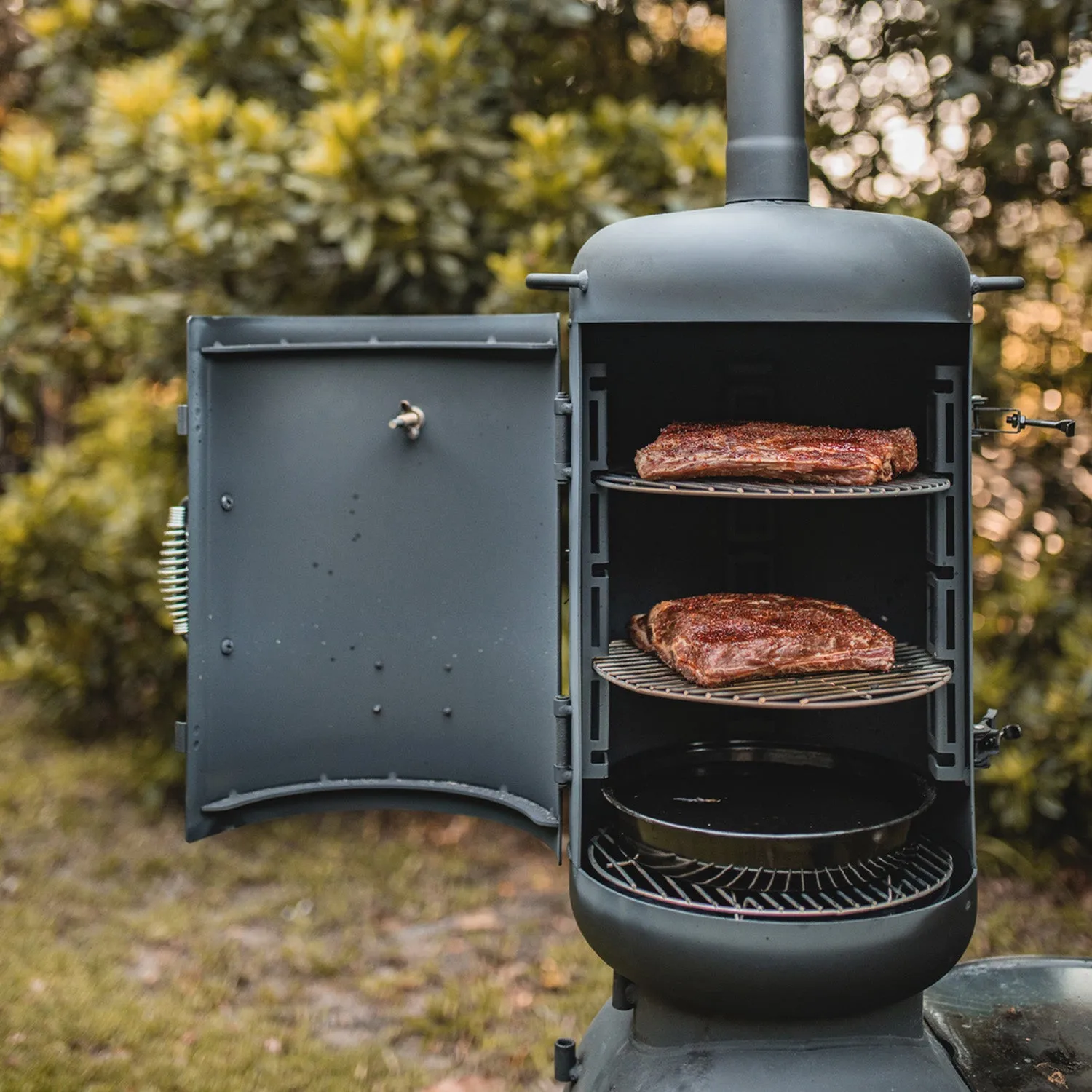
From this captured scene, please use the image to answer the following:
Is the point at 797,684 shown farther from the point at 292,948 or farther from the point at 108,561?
the point at 108,561

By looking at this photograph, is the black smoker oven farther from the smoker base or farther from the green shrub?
the green shrub

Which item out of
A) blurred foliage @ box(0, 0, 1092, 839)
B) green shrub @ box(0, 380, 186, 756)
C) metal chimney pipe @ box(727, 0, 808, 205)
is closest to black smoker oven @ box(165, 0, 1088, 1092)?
metal chimney pipe @ box(727, 0, 808, 205)

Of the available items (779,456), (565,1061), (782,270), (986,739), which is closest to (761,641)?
(779,456)

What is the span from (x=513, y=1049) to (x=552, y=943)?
68cm

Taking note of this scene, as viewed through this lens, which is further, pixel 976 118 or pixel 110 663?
pixel 110 663

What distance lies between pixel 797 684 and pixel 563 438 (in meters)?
0.69

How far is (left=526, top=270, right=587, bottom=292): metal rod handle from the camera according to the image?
84.7 inches

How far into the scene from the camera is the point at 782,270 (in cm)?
206

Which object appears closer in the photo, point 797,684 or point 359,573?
point 797,684

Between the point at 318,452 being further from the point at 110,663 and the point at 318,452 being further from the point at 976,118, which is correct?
the point at 110,663

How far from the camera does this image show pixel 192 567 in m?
2.55

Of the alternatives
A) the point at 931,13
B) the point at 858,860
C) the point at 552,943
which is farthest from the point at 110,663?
the point at 931,13

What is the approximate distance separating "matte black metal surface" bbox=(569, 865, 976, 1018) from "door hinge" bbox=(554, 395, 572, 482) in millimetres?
839

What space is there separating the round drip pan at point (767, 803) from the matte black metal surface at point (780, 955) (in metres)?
0.14
